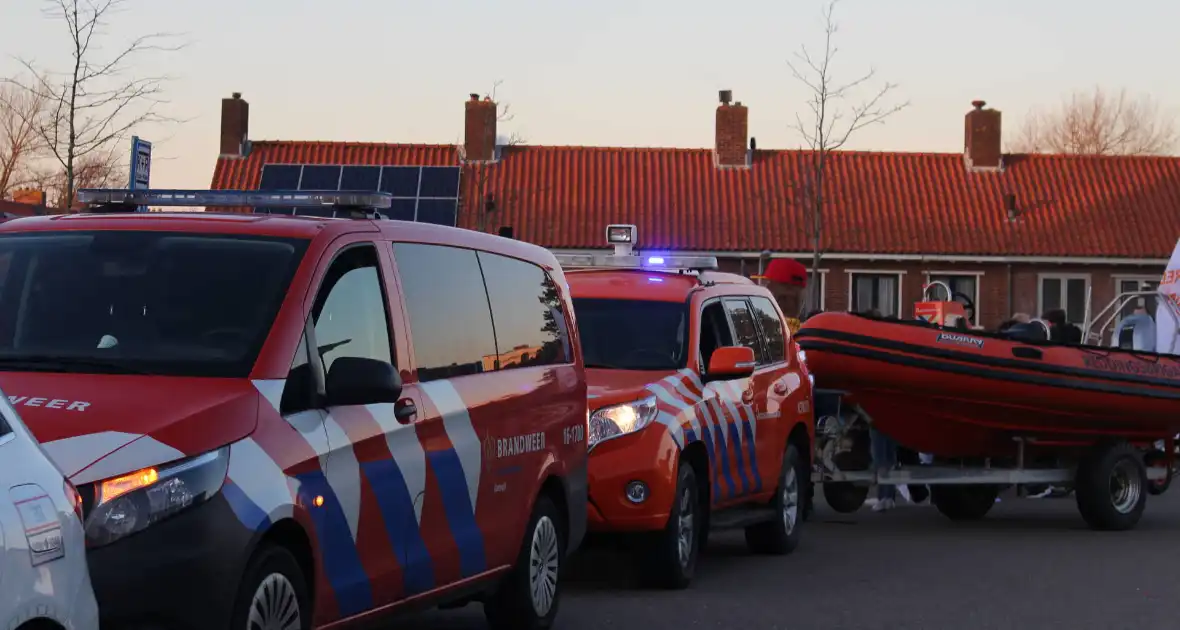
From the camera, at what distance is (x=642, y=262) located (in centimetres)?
1371

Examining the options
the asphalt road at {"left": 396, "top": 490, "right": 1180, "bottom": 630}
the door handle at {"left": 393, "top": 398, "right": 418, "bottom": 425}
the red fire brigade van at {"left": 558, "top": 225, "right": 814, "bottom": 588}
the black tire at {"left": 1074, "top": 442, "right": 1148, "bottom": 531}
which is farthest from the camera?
the black tire at {"left": 1074, "top": 442, "right": 1148, "bottom": 531}

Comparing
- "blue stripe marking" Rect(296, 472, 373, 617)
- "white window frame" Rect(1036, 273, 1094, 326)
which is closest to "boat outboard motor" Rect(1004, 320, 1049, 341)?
"blue stripe marking" Rect(296, 472, 373, 617)

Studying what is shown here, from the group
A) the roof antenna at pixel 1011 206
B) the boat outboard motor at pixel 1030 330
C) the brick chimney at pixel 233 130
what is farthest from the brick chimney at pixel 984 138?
the boat outboard motor at pixel 1030 330

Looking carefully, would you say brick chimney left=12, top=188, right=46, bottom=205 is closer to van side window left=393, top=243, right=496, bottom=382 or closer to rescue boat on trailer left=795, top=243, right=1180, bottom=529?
rescue boat on trailer left=795, top=243, right=1180, bottom=529

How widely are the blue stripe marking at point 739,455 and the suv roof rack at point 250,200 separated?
479cm

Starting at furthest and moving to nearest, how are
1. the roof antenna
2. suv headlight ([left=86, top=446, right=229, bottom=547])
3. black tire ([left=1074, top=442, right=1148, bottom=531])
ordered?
the roof antenna
black tire ([left=1074, top=442, right=1148, bottom=531])
suv headlight ([left=86, top=446, right=229, bottom=547])

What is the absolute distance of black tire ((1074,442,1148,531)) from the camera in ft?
53.3

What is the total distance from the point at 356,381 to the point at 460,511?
150cm

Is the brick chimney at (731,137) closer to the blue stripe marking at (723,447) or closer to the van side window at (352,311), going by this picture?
the blue stripe marking at (723,447)

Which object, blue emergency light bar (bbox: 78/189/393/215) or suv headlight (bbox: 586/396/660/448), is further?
suv headlight (bbox: 586/396/660/448)

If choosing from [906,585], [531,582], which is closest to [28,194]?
[906,585]

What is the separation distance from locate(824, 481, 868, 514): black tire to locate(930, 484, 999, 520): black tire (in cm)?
68

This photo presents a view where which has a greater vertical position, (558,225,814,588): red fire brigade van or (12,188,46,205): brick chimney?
(12,188,46,205): brick chimney

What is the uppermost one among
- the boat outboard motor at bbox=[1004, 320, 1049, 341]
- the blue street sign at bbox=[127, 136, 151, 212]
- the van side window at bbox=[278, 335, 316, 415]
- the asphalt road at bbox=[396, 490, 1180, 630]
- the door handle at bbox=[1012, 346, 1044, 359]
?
the blue street sign at bbox=[127, 136, 151, 212]
